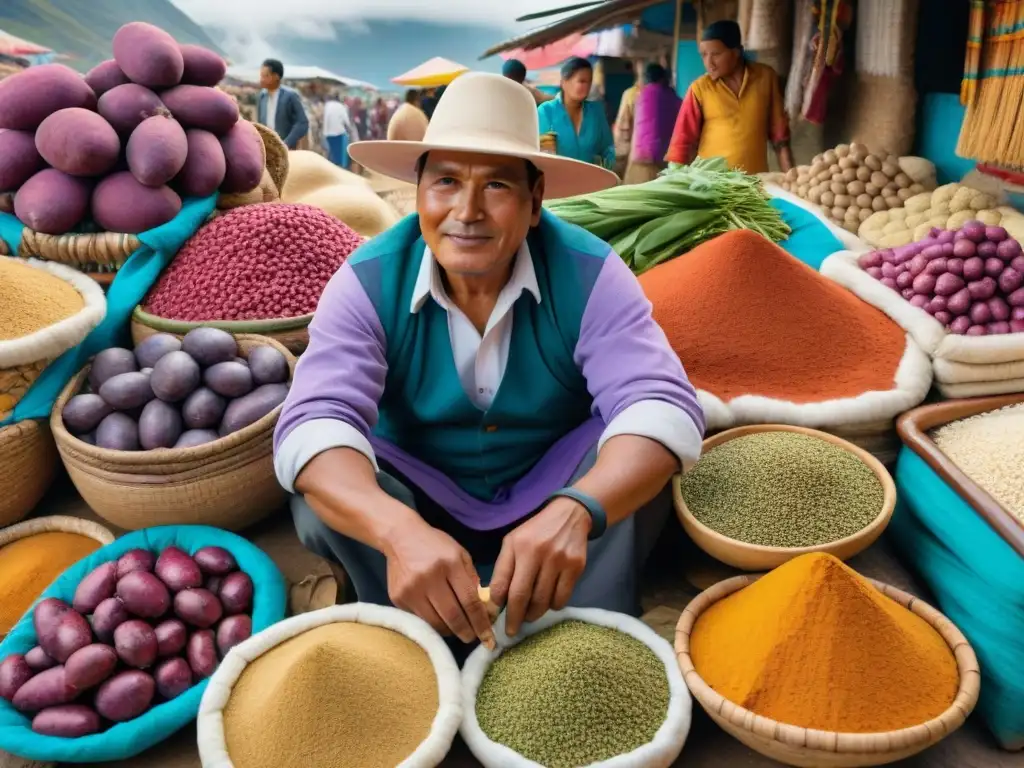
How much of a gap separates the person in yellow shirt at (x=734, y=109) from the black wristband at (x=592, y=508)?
9.01 feet

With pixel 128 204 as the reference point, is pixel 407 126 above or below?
below

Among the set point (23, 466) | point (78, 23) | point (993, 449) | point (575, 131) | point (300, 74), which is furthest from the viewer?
point (78, 23)

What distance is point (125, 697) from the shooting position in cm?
117

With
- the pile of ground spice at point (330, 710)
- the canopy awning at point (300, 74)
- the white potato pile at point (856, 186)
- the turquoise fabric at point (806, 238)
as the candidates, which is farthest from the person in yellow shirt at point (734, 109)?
the canopy awning at point (300, 74)

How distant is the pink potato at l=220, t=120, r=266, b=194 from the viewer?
2.16 m

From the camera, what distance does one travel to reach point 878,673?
3.29 feet

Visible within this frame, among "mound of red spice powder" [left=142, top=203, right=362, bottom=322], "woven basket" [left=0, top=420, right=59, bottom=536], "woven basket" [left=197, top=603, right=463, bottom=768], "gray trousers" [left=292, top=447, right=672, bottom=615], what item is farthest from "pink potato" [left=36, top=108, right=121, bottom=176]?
"woven basket" [left=197, top=603, right=463, bottom=768]

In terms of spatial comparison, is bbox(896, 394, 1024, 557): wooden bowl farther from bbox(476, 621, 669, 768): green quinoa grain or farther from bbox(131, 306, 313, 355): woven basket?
bbox(131, 306, 313, 355): woven basket

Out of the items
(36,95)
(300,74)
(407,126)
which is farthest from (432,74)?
(36,95)

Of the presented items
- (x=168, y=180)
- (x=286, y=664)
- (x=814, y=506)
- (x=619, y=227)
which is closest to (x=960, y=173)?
(x=619, y=227)

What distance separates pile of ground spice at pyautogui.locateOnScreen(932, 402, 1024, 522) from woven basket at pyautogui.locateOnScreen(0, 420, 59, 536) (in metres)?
1.90

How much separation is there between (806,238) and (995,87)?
2.38 feet

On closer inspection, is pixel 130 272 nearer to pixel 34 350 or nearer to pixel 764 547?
pixel 34 350

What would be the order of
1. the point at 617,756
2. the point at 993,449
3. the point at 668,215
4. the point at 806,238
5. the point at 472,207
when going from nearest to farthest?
the point at 617,756 → the point at 472,207 → the point at 993,449 → the point at 668,215 → the point at 806,238
